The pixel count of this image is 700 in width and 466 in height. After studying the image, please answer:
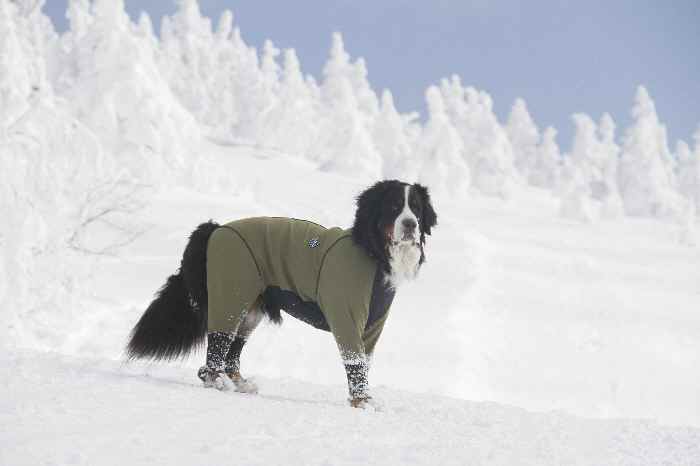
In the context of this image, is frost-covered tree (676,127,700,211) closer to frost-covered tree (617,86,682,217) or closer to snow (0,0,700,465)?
frost-covered tree (617,86,682,217)

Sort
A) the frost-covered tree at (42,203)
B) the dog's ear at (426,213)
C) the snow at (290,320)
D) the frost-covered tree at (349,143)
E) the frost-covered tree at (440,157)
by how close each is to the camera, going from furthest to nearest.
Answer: the frost-covered tree at (349,143), the frost-covered tree at (440,157), the frost-covered tree at (42,203), the dog's ear at (426,213), the snow at (290,320)

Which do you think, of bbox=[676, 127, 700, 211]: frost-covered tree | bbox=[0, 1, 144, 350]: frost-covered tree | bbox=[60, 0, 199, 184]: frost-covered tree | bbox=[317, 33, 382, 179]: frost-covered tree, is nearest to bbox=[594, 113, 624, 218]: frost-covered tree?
bbox=[676, 127, 700, 211]: frost-covered tree

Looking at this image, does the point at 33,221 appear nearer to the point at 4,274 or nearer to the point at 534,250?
the point at 4,274

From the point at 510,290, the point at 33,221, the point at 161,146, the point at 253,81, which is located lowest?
the point at 33,221

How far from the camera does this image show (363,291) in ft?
14.0

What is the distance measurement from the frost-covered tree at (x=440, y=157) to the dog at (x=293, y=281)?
44883 millimetres

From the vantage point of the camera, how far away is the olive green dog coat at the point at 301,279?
427cm

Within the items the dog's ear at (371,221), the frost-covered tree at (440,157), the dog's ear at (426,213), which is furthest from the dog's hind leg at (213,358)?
the frost-covered tree at (440,157)

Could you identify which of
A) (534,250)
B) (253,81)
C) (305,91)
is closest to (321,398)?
(534,250)

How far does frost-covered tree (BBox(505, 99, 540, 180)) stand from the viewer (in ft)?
229

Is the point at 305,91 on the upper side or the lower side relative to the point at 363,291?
upper

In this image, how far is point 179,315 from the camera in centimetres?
484

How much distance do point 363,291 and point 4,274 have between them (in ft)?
24.0

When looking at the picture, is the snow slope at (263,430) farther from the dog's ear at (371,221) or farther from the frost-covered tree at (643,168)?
the frost-covered tree at (643,168)
